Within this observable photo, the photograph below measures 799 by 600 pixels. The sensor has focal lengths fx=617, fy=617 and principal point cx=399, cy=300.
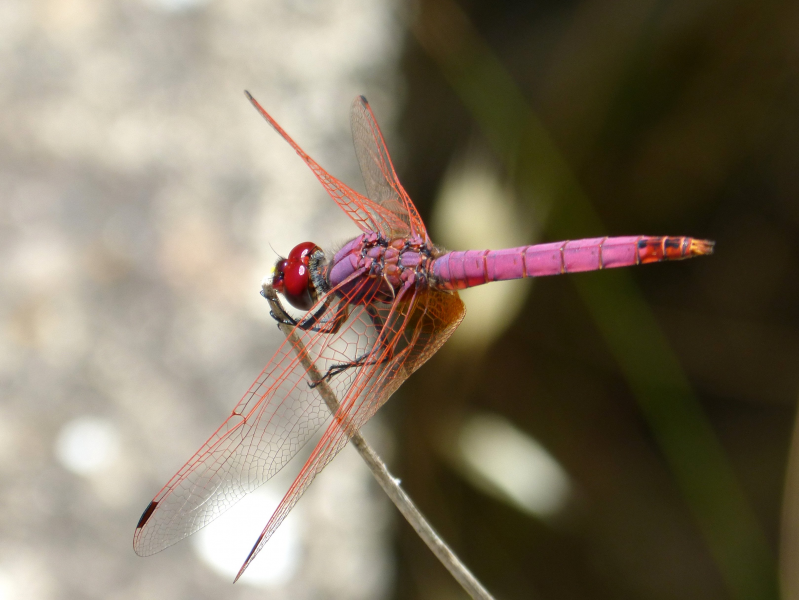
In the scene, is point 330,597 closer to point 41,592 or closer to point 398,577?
point 398,577

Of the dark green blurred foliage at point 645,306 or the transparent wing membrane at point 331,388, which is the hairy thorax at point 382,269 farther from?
the dark green blurred foliage at point 645,306

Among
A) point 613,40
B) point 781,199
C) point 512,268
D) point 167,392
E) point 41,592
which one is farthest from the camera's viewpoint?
point 167,392

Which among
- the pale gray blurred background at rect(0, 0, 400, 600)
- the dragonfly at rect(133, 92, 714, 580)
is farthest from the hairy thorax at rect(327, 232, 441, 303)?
the pale gray blurred background at rect(0, 0, 400, 600)

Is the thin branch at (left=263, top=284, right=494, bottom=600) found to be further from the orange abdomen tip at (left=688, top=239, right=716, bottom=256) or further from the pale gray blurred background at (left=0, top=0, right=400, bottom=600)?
the pale gray blurred background at (left=0, top=0, right=400, bottom=600)

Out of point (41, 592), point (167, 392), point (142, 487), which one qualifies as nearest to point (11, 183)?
point (167, 392)

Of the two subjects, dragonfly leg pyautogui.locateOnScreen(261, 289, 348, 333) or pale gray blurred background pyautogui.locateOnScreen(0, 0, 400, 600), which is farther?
pale gray blurred background pyautogui.locateOnScreen(0, 0, 400, 600)

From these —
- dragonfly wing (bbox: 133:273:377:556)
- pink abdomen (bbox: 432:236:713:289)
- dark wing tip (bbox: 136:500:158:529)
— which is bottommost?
dark wing tip (bbox: 136:500:158:529)
